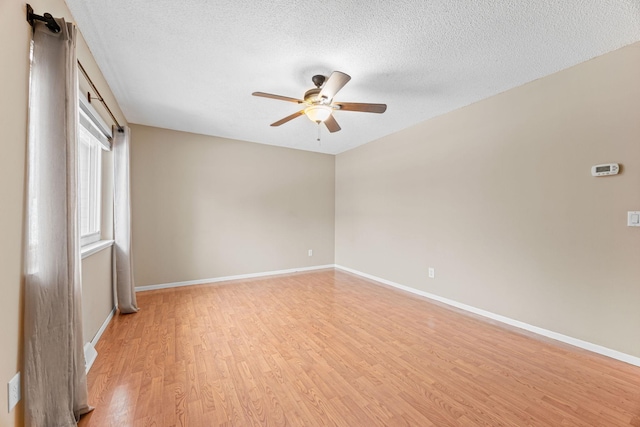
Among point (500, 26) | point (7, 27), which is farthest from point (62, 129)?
point (500, 26)

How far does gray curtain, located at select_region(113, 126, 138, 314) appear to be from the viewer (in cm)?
289

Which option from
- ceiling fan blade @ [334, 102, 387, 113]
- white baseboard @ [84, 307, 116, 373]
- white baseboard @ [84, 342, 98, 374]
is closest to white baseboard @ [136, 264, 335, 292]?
white baseboard @ [84, 307, 116, 373]

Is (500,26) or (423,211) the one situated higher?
(500,26)

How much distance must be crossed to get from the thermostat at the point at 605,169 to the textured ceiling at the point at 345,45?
3.00 ft

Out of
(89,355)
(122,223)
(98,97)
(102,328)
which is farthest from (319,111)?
(102,328)

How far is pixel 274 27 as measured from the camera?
1800mm

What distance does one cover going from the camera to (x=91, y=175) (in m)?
2.68

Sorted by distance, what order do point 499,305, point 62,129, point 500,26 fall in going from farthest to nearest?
point 499,305
point 500,26
point 62,129

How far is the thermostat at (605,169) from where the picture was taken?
2.06m

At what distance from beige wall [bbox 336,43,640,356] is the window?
3.70 meters

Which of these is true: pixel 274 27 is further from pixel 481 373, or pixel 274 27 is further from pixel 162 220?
pixel 162 220

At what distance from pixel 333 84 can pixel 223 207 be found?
10.2 feet

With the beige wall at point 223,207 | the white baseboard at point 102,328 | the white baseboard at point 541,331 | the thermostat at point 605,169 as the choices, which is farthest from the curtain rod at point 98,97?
the white baseboard at point 541,331

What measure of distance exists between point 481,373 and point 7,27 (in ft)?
10.7
